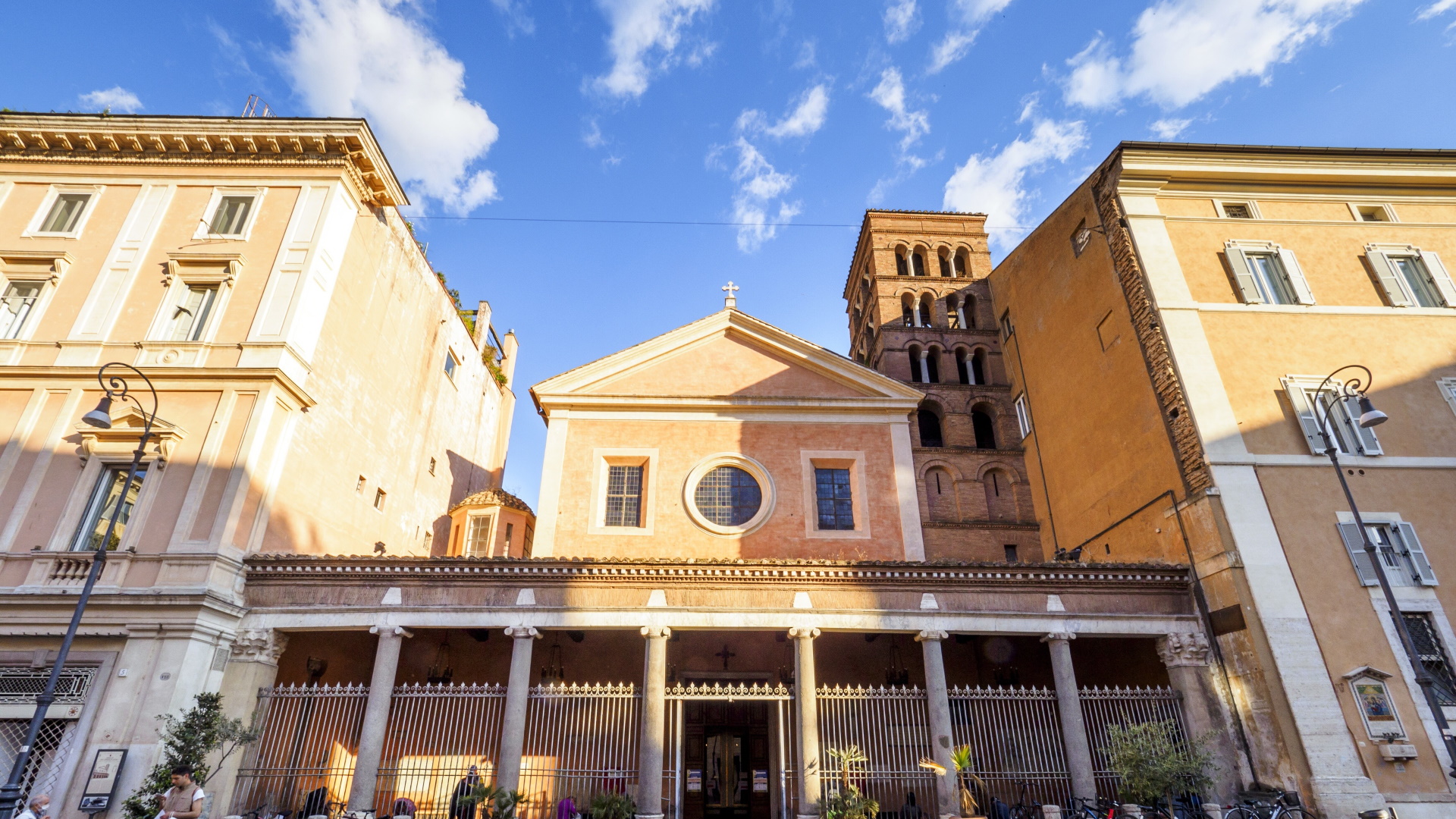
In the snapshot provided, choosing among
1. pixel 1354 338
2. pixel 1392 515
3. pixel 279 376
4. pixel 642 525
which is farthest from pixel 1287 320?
pixel 279 376

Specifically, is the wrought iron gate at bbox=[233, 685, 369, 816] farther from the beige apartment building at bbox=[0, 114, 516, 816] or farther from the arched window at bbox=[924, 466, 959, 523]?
the arched window at bbox=[924, 466, 959, 523]

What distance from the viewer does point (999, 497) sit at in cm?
2241

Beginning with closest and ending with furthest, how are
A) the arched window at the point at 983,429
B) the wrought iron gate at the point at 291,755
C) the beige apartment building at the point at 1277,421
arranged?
the beige apartment building at the point at 1277,421 < the wrought iron gate at the point at 291,755 < the arched window at the point at 983,429

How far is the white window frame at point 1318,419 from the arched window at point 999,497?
8.31 meters

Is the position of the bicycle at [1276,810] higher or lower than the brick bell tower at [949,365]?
lower

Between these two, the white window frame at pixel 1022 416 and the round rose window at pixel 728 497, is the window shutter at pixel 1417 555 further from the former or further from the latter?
the round rose window at pixel 728 497

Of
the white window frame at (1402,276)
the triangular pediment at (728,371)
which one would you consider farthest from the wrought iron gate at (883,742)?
the white window frame at (1402,276)

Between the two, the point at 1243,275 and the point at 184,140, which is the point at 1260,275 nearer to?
the point at 1243,275

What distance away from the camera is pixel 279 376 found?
47.0 feet

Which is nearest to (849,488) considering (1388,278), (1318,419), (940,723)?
(940,723)

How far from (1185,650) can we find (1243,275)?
8755mm

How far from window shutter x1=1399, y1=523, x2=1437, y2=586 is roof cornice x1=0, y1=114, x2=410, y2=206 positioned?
23.4 metres

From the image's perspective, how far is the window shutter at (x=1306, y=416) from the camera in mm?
14398

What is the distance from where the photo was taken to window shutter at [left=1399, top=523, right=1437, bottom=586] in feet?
43.4
